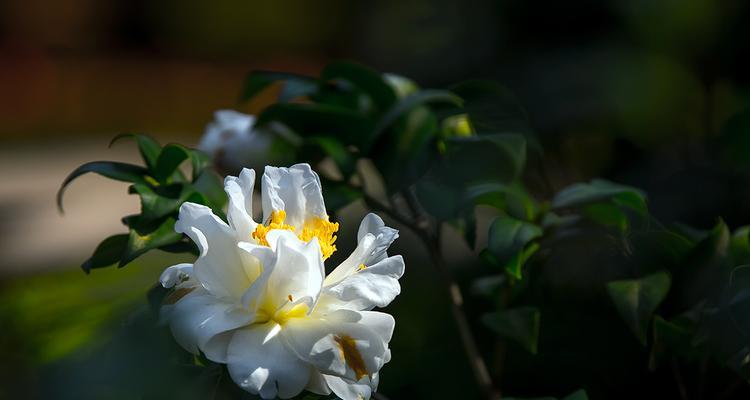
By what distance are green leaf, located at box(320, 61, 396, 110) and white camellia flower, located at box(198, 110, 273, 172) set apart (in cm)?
8

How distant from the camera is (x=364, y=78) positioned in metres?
0.87

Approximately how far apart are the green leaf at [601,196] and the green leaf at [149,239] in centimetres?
29

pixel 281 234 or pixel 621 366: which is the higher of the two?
pixel 281 234

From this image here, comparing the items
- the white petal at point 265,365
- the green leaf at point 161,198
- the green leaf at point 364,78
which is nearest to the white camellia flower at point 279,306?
the white petal at point 265,365

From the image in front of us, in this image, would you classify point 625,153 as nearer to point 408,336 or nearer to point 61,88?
point 408,336

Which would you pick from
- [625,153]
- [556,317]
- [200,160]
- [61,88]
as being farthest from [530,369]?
[61,88]

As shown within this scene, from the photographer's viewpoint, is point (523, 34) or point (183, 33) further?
point (183, 33)

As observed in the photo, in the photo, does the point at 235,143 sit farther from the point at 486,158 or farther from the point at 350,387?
the point at 350,387

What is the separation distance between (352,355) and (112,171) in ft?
0.89

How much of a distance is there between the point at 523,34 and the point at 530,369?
0.36 meters

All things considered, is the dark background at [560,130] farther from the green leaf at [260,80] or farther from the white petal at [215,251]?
the green leaf at [260,80]

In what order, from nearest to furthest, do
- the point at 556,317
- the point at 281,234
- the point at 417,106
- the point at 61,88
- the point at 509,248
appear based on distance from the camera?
1. the point at 281,234
2. the point at 509,248
3. the point at 417,106
4. the point at 556,317
5. the point at 61,88

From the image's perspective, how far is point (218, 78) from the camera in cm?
462

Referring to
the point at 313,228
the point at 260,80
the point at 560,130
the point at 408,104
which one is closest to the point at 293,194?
the point at 313,228
